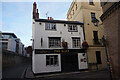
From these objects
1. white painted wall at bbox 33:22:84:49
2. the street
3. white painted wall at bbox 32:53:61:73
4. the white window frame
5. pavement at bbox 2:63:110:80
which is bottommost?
the street

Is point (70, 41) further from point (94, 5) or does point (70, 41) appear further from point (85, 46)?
point (94, 5)

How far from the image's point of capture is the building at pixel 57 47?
12.5 m

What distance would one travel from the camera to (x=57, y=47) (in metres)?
13.6

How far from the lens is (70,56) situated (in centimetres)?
1374

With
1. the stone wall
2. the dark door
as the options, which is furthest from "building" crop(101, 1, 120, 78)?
the stone wall

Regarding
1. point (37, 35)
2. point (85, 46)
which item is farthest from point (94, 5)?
point (37, 35)

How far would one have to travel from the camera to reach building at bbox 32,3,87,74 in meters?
12.5

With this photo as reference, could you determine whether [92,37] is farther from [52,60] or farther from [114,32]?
[114,32]

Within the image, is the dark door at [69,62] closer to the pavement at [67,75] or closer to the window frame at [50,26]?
the pavement at [67,75]

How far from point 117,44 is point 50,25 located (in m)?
10.3

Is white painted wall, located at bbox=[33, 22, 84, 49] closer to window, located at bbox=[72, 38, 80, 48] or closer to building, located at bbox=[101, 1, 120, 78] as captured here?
window, located at bbox=[72, 38, 80, 48]

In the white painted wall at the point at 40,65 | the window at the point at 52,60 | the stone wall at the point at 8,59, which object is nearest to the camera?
the white painted wall at the point at 40,65

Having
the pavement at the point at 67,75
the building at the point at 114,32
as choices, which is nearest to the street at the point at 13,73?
the pavement at the point at 67,75

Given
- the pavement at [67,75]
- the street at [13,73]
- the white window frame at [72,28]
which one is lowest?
the street at [13,73]
